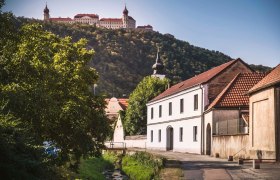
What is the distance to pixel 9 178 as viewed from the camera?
1071 cm

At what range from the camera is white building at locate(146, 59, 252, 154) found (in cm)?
3541

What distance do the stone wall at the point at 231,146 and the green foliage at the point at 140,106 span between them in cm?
2943

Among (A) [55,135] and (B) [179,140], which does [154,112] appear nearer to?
(B) [179,140]

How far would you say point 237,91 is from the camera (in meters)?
33.2

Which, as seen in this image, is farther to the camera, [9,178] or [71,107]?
[71,107]

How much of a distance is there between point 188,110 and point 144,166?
12570 mm

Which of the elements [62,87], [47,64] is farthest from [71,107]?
[47,64]

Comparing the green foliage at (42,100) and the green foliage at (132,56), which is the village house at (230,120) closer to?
the green foliage at (42,100)

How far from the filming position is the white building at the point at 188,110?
35.4 metres

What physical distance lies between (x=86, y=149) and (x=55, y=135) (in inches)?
73.0

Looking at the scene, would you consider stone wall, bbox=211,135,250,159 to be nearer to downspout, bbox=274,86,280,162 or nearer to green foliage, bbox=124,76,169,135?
downspout, bbox=274,86,280,162

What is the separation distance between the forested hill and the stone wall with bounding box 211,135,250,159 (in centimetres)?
7013

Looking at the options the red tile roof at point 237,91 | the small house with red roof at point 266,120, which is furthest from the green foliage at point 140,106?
the small house with red roof at point 266,120

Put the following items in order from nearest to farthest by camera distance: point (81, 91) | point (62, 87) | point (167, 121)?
point (62, 87) → point (81, 91) → point (167, 121)
